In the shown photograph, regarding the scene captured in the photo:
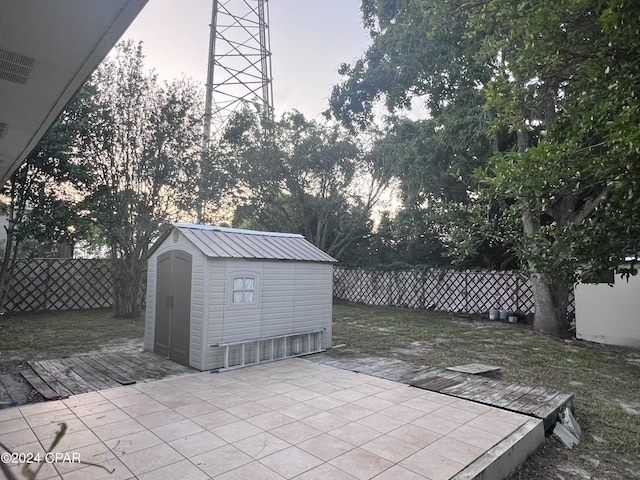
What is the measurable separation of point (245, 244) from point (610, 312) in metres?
6.18

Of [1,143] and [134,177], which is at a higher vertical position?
[134,177]

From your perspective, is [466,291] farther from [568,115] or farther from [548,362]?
[568,115]

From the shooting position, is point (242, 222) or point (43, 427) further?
point (242, 222)

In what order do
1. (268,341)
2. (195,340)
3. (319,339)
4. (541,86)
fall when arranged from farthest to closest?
1. (319,339)
2. (268,341)
3. (195,340)
4. (541,86)

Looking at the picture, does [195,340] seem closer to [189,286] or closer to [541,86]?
[189,286]

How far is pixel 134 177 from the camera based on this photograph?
8.14 meters

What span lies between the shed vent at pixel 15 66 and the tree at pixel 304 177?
8894 mm

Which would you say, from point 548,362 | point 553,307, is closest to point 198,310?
point 548,362

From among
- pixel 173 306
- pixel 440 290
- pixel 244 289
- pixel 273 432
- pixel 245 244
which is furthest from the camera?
pixel 440 290

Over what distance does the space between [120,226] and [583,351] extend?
8.58m

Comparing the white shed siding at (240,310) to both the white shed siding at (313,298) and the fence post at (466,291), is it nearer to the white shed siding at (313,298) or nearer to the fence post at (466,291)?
the white shed siding at (313,298)

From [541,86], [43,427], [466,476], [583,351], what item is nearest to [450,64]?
[541,86]

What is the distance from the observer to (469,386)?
3.85 meters

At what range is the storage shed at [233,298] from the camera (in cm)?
432
